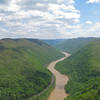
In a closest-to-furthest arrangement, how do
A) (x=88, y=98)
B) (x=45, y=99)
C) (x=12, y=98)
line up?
1. (x=88, y=98)
2. (x=12, y=98)
3. (x=45, y=99)

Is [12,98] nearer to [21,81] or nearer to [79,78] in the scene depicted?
[21,81]

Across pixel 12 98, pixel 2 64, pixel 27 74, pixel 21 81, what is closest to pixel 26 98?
pixel 12 98

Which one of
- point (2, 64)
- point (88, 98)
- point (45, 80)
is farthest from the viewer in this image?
point (2, 64)

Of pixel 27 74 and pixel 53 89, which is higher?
pixel 27 74

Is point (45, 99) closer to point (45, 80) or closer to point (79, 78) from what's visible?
point (45, 80)

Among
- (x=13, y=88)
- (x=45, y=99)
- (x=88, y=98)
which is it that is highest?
(x=88, y=98)

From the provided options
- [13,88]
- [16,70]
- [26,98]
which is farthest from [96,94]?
[16,70]

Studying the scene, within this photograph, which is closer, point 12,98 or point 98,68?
point 12,98

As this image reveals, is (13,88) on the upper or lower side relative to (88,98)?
lower

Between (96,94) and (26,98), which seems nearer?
(96,94)
